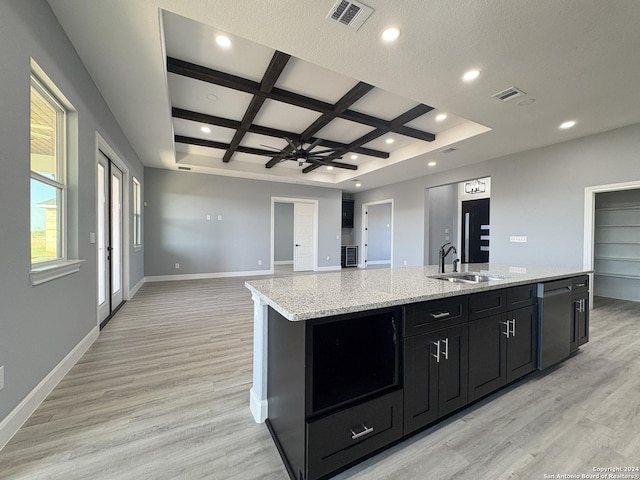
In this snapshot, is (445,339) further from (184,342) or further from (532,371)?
(184,342)

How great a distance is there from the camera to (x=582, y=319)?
2621 mm

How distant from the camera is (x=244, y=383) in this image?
2.12 m

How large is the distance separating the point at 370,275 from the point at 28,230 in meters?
2.41

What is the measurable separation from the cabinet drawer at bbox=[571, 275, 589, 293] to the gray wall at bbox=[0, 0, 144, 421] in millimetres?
4253

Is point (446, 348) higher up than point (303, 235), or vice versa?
point (303, 235)

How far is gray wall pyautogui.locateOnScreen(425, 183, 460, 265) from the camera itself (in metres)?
7.41

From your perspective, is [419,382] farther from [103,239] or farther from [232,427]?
[103,239]

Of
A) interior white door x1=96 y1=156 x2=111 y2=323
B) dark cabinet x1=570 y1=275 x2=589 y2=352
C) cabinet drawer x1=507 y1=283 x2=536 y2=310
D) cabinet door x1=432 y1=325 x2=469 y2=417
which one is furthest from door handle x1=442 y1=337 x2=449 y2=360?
interior white door x1=96 y1=156 x2=111 y2=323

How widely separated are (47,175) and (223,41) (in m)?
1.94

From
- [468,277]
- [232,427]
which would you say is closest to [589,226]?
[468,277]

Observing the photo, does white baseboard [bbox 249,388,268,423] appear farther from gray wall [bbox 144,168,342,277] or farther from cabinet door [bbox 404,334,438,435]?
gray wall [bbox 144,168,342,277]

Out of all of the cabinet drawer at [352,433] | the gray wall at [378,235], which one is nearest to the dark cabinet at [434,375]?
the cabinet drawer at [352,433]

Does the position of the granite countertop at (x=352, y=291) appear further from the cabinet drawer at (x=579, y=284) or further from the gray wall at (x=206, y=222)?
the gray wall at (x=206, y=222)

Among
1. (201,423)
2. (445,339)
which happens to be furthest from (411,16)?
(201,423)
